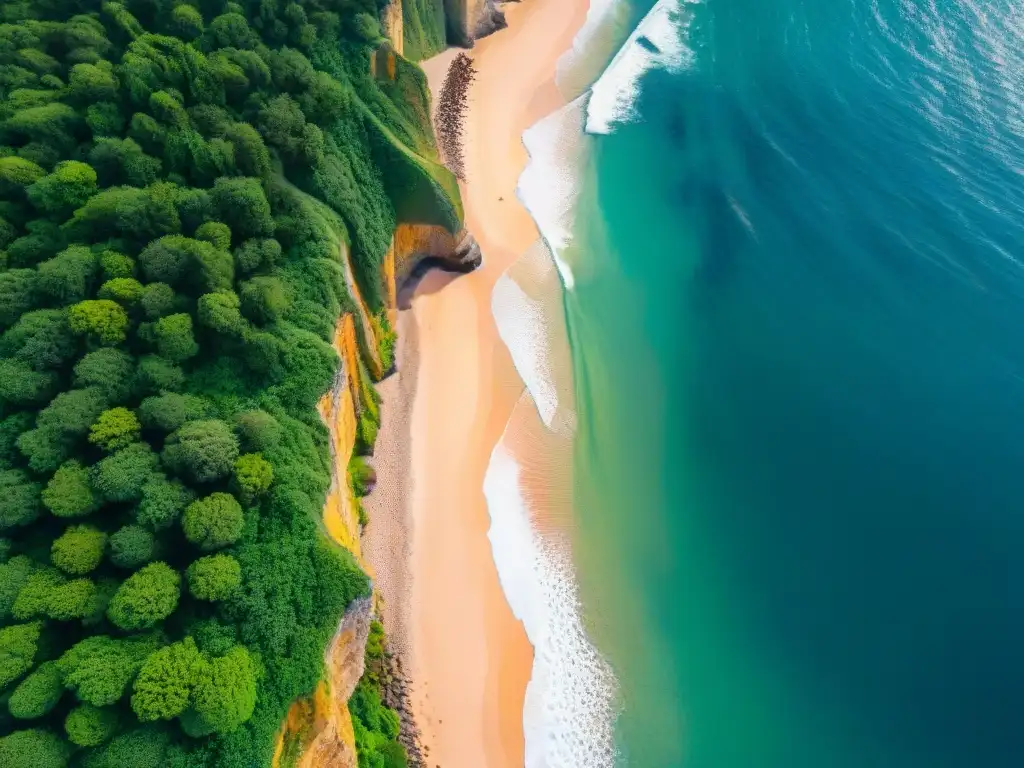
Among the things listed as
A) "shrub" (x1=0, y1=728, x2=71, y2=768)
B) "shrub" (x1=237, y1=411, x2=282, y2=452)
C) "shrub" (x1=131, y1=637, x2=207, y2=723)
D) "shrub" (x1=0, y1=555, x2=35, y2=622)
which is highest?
"shrub" (x1=237, y1=411, x2=282, y2=452)

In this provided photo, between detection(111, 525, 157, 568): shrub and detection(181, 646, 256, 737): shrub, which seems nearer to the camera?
detection(181, 646, 256, 737): shrub

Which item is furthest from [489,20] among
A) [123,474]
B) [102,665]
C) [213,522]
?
[102,665]

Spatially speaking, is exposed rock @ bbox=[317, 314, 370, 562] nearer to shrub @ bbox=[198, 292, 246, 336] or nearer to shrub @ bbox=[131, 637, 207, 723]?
shrub @ bbox=[198, 292, 246, 336]

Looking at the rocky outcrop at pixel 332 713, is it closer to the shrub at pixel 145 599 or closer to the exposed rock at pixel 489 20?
the shrub at pixel 145 599

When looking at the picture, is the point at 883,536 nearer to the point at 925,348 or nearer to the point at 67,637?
the point at 925,348

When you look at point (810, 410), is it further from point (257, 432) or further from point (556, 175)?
point (257, 432)

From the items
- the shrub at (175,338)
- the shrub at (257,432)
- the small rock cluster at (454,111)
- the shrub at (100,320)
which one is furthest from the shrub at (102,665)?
the small rock cluster at (454,111)

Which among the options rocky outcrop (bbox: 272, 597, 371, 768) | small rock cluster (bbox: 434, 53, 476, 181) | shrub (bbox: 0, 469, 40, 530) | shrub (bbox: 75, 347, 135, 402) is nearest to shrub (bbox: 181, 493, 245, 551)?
shrub (bbox: 0, 469, 40, 530)
